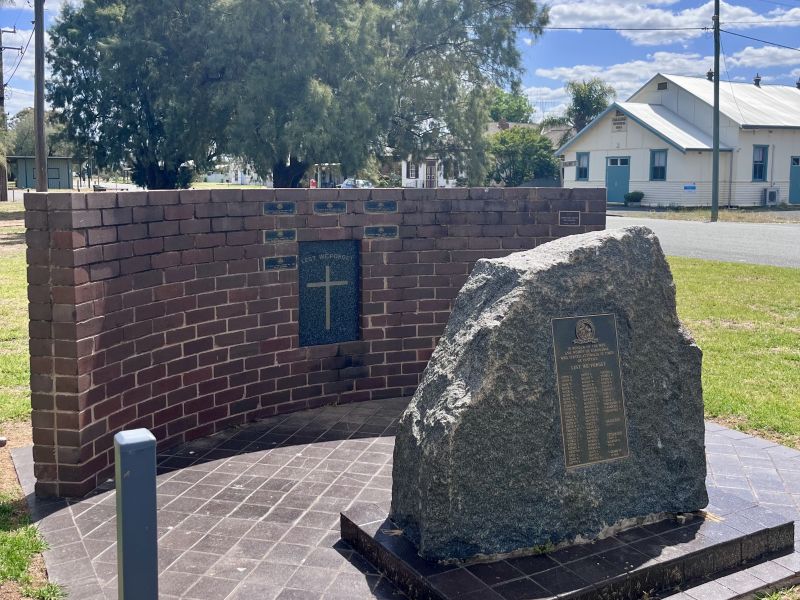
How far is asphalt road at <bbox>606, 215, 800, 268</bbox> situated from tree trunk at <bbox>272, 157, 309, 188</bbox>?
10358 mm

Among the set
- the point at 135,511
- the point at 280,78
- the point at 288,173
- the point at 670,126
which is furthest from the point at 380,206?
the point at 670,126

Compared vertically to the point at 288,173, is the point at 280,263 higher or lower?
lower

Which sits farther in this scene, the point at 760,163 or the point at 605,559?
the point at 760,163

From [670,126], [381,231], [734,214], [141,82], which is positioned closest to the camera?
[381,231]

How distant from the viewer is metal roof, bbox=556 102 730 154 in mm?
39631

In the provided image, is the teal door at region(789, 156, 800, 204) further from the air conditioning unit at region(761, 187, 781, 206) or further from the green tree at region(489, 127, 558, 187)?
the green tree at region(489, 127, 558, 187)

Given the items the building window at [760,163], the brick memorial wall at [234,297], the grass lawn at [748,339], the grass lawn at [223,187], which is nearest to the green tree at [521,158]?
the building window at [760,163]

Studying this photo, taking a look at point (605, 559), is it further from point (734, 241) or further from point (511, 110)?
point (511, 110)

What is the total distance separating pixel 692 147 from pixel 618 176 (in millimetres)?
5306

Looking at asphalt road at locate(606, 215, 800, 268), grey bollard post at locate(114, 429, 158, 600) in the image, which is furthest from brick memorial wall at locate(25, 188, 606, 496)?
asphalt road at locate(606, 215, 800, 268)

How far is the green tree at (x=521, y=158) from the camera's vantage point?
54219mm

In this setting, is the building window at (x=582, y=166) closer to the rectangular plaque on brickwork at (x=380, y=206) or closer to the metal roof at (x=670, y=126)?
the metal roof at (x=670, y=126)

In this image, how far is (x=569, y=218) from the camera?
7.78m

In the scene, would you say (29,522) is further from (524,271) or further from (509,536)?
(524,271)
